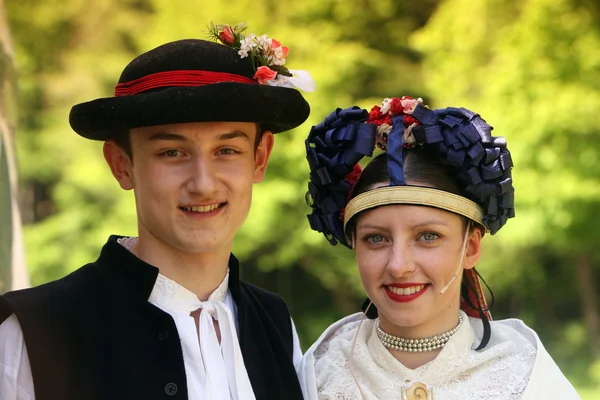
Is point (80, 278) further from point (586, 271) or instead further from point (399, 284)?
point (586, 271)

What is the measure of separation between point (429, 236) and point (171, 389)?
1056 mm

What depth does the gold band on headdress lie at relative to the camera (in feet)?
9.71

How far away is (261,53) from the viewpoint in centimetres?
303

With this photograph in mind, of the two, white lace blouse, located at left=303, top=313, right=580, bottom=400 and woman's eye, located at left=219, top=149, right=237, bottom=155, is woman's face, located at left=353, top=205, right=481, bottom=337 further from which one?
woman's eye, located at left=219, top=149, right=237, bottom=155

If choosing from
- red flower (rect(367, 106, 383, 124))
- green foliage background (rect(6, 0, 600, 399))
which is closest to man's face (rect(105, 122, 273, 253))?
red flower (rect(367, 106, 383, 124))

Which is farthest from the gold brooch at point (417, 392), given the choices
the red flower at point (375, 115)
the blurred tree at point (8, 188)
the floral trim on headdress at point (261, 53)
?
the blurred tree at point (8, 188)

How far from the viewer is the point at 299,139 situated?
32.9 ft

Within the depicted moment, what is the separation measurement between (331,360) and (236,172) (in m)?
0.87

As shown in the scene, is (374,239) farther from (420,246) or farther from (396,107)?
(396,107)

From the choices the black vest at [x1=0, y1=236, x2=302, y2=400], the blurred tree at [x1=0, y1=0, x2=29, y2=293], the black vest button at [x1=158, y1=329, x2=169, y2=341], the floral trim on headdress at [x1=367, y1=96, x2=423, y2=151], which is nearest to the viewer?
the black vest at [x1=0, y1=236, x2=302, y2=400]

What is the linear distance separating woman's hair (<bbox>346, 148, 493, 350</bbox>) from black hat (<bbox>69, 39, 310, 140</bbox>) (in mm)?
376

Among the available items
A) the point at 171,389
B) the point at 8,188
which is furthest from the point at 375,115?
the point at 8,188

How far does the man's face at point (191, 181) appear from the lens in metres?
2.78

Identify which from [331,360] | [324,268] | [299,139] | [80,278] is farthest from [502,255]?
[80,278]
